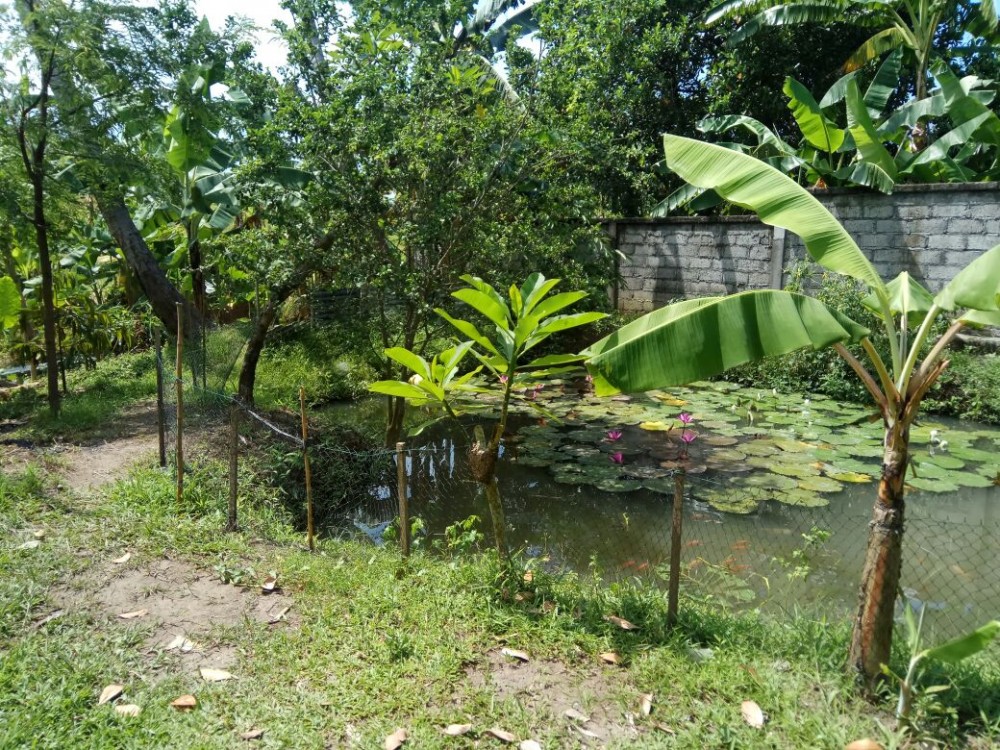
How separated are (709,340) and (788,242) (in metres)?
9.48

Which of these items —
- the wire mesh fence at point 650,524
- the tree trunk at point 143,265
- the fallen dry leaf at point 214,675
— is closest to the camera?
the fallen dry leaf at point 214,675

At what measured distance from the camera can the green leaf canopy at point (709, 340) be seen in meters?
3.15

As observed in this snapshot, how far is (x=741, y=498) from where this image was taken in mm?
6785

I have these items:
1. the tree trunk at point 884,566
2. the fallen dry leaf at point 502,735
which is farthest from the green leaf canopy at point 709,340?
the fallen dry leaf at point 502,735

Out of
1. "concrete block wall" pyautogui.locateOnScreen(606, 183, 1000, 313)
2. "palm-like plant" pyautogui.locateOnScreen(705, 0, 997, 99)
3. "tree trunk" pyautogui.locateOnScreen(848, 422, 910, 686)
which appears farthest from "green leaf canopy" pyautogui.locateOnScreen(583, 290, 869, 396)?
"palm-like plant" pyautogui.locateOnScreen(705, 0, 997, 99)

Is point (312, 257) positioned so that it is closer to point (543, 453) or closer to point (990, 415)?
point (543, 453)

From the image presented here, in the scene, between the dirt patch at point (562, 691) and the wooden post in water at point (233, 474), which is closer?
the dirt patch at point (562, 691)

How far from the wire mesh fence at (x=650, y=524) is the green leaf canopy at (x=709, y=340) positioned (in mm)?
1478

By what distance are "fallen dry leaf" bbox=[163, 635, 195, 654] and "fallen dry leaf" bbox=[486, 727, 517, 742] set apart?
1680 mm

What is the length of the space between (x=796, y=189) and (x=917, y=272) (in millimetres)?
8590

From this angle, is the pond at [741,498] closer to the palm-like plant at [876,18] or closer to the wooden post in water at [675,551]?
the wooden post in water at [675,551]

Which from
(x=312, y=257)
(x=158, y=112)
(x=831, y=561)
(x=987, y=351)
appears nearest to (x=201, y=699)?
(x=831, y=561)

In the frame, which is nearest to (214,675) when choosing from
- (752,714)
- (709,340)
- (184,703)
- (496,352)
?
(184,703)

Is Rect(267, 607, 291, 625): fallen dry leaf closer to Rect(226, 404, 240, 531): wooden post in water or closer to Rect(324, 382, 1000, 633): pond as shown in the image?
Rect(226, 404, 240, 531): wooden post in water
